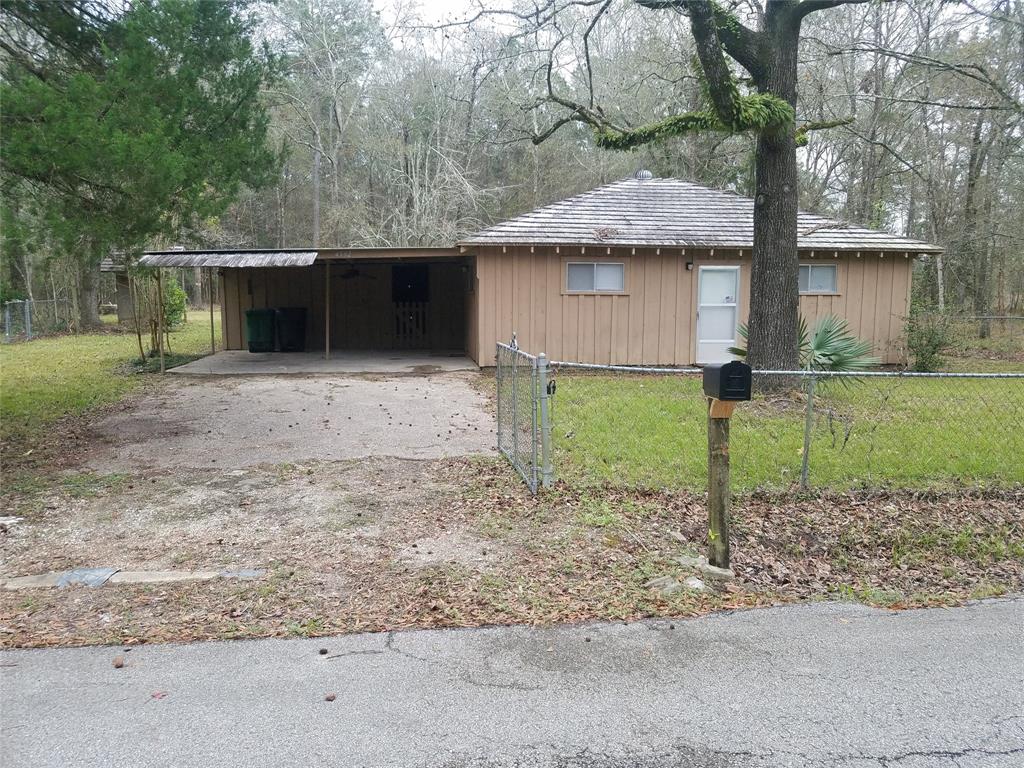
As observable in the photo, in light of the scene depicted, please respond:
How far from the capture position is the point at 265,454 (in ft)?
23.9

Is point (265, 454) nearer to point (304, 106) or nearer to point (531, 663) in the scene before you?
point (531, 663)

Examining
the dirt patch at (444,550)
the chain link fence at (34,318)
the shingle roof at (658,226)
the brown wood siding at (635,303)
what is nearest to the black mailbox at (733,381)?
the dirt patch at (444,550)

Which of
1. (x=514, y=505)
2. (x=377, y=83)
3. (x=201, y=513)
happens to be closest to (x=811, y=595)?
(x=514, y=505)

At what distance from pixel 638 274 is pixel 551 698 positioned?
1176 centimetres

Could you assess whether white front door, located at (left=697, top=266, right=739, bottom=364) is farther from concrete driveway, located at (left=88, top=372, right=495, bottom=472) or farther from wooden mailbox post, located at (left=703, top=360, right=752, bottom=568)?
wooden mailbox post, located at (left=703, top=360, right=752, bottom=568)

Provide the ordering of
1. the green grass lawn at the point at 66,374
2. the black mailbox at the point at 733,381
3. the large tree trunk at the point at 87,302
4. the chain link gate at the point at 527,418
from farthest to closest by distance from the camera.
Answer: the large tree trunk at the point at 87,302 < the green grass lawn at the point at 66,374 < the chain link gate at the point at 527,418 < the black mailbox at the point at 733,381

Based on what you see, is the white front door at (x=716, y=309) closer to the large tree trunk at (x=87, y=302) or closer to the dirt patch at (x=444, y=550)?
the dirt patch at (x=444, y=550)

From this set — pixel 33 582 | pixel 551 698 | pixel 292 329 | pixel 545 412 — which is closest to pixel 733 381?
pixel 545 412

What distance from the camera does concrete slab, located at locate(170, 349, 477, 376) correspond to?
1370cm

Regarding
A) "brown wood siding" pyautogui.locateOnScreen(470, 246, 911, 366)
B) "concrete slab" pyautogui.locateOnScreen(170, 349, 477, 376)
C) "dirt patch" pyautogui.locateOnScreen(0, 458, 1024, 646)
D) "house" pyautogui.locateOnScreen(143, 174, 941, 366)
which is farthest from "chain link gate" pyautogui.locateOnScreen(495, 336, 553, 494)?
"concrete slab" pyautogui.locateOnScreen(170, 349, 477, 376)

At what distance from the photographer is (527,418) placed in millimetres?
7461

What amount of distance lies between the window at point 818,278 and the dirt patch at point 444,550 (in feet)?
29.7

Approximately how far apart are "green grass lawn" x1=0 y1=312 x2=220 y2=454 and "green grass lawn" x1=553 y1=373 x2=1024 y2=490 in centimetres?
655

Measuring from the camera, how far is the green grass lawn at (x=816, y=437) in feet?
20.2
